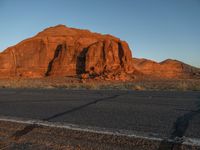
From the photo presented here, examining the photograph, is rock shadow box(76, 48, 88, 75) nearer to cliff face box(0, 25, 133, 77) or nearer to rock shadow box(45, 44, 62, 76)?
cliff face box(0, 25, 133, 77)

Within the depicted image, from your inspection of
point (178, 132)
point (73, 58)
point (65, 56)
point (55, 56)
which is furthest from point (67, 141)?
point (55, 56)

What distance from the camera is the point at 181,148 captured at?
359 cm

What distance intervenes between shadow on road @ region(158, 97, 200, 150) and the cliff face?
172 feet

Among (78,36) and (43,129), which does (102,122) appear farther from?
(78,36)

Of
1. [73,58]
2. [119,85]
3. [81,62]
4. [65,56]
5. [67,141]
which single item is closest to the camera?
[67,141]

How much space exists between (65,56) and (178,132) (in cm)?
6522

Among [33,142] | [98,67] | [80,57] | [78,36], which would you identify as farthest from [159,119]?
[78,36]

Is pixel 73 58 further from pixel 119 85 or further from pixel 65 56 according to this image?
pixel 119 85

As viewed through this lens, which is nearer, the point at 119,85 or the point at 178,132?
the point at 178,132

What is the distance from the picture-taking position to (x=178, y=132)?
445 centimetres

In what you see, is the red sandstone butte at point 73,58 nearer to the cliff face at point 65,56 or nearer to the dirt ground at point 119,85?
the cliff face at point 65,56

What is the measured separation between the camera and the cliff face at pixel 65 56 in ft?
214

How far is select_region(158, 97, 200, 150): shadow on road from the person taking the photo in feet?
12.1

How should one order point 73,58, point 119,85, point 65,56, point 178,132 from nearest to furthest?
point 178,132 < point 119,85 < point 65,56 < point 73,58
